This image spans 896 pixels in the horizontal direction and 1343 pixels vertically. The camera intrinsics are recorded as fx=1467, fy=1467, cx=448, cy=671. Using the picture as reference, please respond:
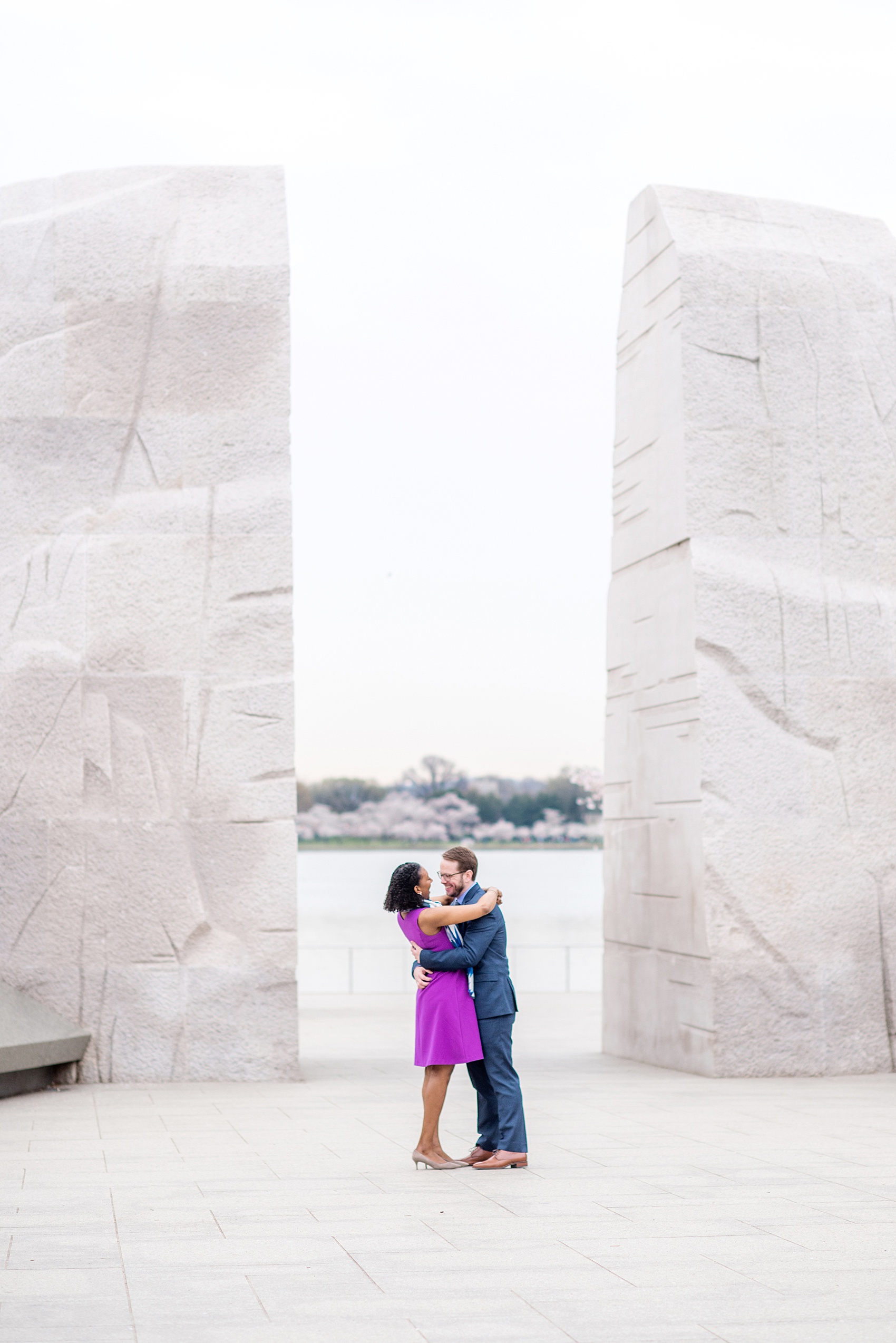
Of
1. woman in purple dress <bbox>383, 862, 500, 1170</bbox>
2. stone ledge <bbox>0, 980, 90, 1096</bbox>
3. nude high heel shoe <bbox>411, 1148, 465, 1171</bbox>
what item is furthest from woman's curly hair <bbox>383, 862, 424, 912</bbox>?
stone ledge <bbox>0, 980, 90, 1096</bbox>

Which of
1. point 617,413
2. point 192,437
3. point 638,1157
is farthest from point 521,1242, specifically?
point 617,413

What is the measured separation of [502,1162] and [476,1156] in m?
0.16

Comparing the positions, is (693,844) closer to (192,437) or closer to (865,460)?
(865,460)

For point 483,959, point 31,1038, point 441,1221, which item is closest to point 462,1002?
point 483,959

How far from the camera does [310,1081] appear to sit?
9727mm

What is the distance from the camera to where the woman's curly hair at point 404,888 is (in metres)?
6.42

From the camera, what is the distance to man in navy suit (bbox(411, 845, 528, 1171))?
641cm

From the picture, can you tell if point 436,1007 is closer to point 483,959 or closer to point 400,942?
point 483,959

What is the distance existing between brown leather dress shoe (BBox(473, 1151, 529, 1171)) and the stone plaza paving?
10 centimetres

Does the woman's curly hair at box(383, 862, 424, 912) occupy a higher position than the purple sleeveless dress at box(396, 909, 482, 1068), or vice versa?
the woman's curly hair at box(383, 862, 424, 912)

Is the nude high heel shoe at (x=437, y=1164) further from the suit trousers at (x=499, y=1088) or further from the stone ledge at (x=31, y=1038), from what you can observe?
the stone ledge at (x=31, y=1038)

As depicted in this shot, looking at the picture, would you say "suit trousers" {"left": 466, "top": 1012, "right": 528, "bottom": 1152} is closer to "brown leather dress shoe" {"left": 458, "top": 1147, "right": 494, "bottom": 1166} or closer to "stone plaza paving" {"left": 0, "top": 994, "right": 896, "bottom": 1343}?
"brown leather dress shoe" {"left": 458, "top": 1147, "right": 494, "bottom": 1166}

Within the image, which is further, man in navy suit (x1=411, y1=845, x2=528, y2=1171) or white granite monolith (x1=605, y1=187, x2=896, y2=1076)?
white granite monolith (x1=605, y1=187, x2=896, y2=1076)

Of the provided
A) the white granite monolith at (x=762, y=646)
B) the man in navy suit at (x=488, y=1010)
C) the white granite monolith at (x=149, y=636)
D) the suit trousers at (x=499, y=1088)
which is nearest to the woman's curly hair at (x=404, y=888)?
the man in navy suit at (x=488, y=1010)
